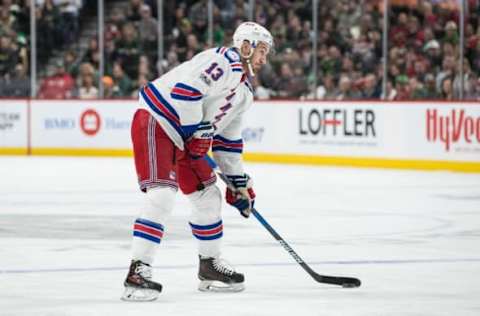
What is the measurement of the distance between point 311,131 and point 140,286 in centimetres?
1095

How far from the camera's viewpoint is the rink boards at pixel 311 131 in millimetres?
14922

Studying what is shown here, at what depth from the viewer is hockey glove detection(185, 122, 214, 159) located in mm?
5770

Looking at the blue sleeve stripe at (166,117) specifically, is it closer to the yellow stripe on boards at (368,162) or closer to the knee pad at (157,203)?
the knee pad at (157,203)

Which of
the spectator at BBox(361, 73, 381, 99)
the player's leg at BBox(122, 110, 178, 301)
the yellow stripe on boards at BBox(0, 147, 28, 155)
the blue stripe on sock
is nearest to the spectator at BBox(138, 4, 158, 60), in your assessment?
the yellow stripe on boards at BBox(0, 147, 28, 155)

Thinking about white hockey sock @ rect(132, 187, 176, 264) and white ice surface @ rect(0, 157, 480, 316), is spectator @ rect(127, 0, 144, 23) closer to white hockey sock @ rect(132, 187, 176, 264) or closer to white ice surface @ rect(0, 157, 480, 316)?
white ice surface @ rect(0, 157, 480, 316)

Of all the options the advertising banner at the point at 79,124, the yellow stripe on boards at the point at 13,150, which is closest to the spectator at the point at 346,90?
the advertising banner at the point at 79,124

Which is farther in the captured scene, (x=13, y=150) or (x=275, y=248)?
(x=13, y=150)

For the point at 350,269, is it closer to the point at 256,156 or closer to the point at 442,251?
the point at 442,251

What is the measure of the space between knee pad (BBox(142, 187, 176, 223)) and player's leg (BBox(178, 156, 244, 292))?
0.33 meters

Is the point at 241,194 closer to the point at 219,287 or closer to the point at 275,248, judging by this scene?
the point at 219,287

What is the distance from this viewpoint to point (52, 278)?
20.6 feet

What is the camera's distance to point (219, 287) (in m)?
5.98

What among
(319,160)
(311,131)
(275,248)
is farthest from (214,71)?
(311,131)

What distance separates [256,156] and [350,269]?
10302 millimetres
